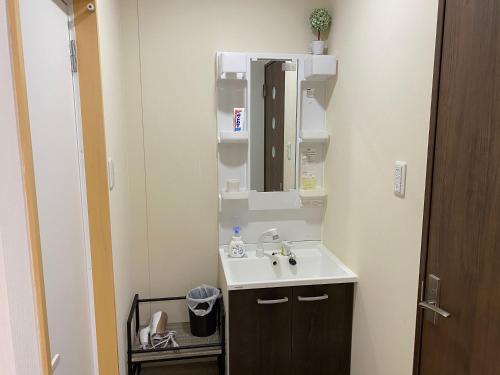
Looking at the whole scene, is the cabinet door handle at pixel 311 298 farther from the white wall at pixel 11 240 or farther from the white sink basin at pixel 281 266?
the white wall at pixel 11 240

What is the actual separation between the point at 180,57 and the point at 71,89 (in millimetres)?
948

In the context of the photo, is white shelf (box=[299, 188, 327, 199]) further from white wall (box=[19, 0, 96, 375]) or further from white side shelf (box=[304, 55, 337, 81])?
white wall (box=[19, 0, 96, 375])

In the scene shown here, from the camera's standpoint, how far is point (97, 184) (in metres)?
1.57

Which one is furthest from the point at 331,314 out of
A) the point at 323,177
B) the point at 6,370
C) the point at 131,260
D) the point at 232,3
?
the point at 232,3

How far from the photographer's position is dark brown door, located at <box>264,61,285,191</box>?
2350 mm

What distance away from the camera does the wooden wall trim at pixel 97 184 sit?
1482mm

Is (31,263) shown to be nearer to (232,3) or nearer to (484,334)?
(484,334)

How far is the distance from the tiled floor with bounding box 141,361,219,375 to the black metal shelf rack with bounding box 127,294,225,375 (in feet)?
0.29

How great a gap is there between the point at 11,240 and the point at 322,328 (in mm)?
1755

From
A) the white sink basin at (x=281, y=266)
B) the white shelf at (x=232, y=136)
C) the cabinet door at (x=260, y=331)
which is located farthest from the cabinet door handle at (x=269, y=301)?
the white shelf at (x=232, y=136)

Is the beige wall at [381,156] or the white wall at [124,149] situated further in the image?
the white wall at [124,149]

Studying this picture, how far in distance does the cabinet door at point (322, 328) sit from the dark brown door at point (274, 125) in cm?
74

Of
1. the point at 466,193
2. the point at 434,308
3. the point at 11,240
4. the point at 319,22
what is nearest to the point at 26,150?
the point at 11,240

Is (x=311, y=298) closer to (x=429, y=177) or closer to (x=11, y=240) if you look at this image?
(x=429, y=177)
